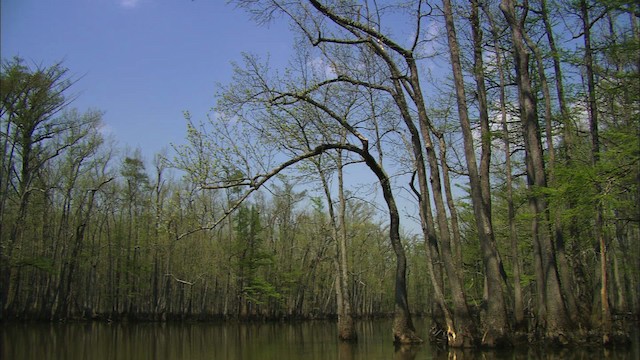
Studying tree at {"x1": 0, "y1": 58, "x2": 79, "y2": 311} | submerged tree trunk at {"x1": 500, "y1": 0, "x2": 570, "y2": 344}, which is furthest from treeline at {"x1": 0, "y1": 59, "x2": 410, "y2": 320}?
submerged tree trunk at {"x1": 500, "y1": 0, "x2": 570, "y2": 344}

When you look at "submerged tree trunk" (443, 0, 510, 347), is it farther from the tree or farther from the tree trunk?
the tree

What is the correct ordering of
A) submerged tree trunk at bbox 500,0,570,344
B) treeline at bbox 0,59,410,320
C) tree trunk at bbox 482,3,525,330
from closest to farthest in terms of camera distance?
1. submerged tree trunk at bbox 500,0,570,344
2. tree trunk at bbox 482,3,525,330
3. treeline at bbox 0,59,410,320

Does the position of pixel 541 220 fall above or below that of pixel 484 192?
below

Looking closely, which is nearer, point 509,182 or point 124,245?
point 509,182

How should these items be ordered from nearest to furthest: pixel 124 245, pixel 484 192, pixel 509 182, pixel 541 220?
pixel 541 220, pixel 484 192, pixel 509 182, pixel 124 245

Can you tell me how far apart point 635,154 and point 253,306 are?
42.9m

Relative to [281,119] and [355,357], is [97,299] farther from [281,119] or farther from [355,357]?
[355,357]

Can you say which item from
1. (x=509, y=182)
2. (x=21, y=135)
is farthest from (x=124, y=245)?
(x=509, y=182)

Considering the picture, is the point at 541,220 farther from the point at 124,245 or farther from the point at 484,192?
the point at 124,245

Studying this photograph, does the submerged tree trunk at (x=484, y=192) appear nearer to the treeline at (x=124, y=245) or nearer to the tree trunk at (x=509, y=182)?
the tree trunk at (x=509, y=182)

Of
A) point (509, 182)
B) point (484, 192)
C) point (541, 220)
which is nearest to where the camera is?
point (541, 220)

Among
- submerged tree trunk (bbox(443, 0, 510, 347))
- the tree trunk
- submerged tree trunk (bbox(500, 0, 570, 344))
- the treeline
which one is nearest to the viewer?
submerged tree trunk (bbox(443, 0, 510, 347))

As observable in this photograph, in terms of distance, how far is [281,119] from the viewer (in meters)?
17.0

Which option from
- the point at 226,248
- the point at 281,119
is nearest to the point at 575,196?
the point at 281,119
